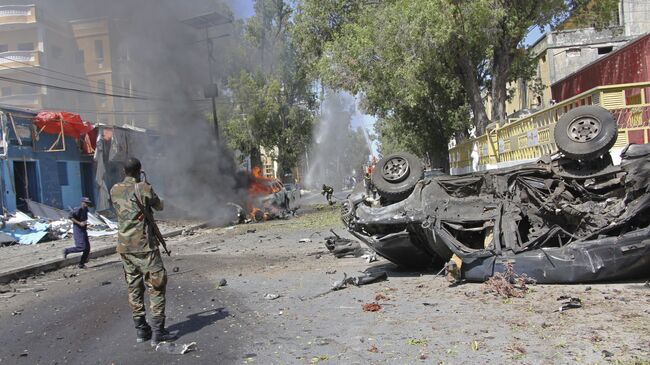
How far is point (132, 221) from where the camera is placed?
440 centimetres

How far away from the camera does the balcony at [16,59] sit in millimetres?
24688

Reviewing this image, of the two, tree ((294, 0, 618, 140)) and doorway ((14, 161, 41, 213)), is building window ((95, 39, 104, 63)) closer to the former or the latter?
doorway ((14, 161, 41, 213))

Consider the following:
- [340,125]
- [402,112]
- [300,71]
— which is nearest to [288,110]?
[300,71]

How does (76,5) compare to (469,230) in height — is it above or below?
above

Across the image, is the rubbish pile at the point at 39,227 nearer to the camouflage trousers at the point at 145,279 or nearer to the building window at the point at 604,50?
the camouflage trousers at the point at 145,279

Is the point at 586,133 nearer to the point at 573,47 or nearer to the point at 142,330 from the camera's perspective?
the point at 142,330

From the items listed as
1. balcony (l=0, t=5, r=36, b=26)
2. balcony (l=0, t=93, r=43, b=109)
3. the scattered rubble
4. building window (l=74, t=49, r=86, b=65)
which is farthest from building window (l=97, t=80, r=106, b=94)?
the scattered rubble

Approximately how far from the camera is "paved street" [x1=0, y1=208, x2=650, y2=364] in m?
3.79

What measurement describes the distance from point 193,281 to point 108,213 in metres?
12.8

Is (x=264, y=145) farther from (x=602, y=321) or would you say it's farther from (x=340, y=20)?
(x=602, y=321)

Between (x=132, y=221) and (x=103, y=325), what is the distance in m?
1.26

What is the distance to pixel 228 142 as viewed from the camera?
25453 millimetres

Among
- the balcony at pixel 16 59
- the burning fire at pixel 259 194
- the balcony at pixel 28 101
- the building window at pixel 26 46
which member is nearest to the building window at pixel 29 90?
the balcony at pixel 28 101

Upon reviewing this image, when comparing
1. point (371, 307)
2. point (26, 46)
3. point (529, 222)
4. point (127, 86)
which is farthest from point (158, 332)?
point (26, 46)
